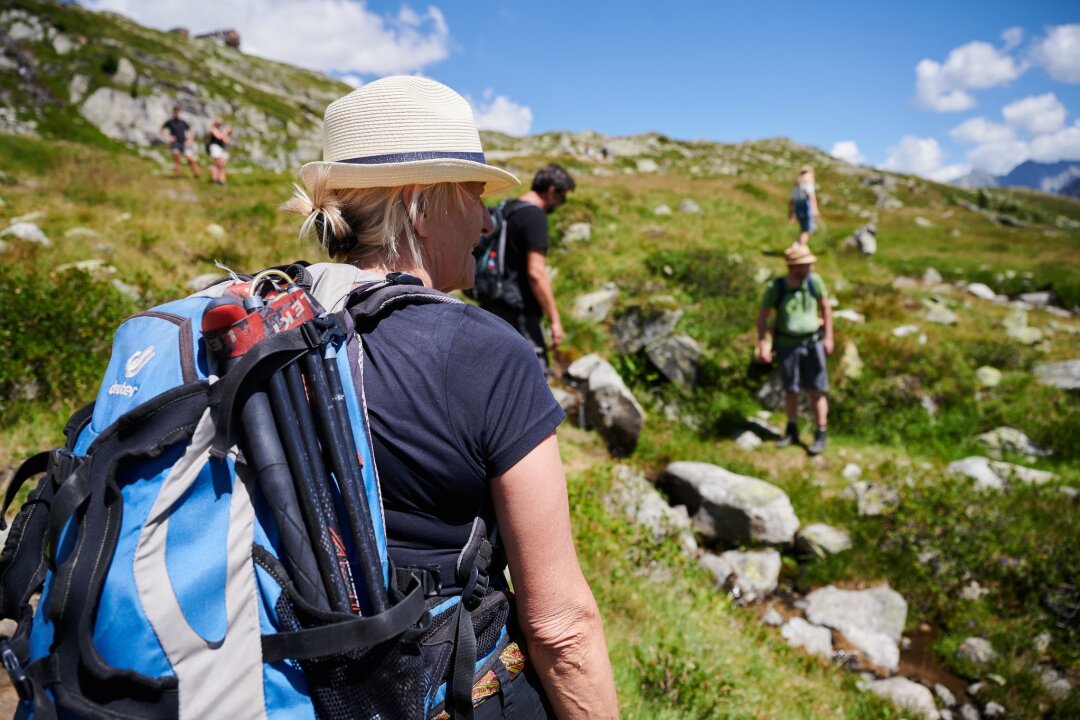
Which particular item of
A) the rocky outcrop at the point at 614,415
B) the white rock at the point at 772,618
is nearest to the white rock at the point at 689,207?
the rocky outcrop at the point at 614,415

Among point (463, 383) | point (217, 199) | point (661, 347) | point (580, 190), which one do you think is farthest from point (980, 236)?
point (463, 383)

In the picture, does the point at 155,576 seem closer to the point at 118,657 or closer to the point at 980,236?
the point at 118,657

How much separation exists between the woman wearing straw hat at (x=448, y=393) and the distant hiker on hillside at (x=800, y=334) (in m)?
7.49

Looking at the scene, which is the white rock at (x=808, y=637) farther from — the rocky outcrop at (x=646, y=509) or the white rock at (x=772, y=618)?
the rocky outcrop at (x=646, y=509)

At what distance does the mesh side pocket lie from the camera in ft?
4.45

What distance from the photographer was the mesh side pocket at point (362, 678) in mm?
1357

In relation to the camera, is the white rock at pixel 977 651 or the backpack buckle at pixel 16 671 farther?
the white rock at pixel 977 651

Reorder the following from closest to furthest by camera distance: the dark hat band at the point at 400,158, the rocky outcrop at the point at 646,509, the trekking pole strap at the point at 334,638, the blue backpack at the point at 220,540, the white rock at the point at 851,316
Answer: the blue backpack at the point at 220,540, the trekking pole strap at the point at 334,638, the dark hat band at the point at 400,158, the rocky outcrop at the point at 646,509, the white rock at the point at 851,316

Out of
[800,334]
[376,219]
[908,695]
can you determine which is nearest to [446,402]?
[376,219]

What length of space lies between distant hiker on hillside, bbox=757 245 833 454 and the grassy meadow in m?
0.88

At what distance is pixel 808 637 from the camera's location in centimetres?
614

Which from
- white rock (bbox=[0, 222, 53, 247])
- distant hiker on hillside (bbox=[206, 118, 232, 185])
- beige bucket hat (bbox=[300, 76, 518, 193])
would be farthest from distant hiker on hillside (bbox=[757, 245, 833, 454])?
distant hiker on hillside (bbox=[206, 118, 232, 185])

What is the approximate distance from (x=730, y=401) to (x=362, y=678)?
9.46m

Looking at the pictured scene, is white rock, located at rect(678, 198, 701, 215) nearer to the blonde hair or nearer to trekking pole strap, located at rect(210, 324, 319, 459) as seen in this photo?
the blonde hair
